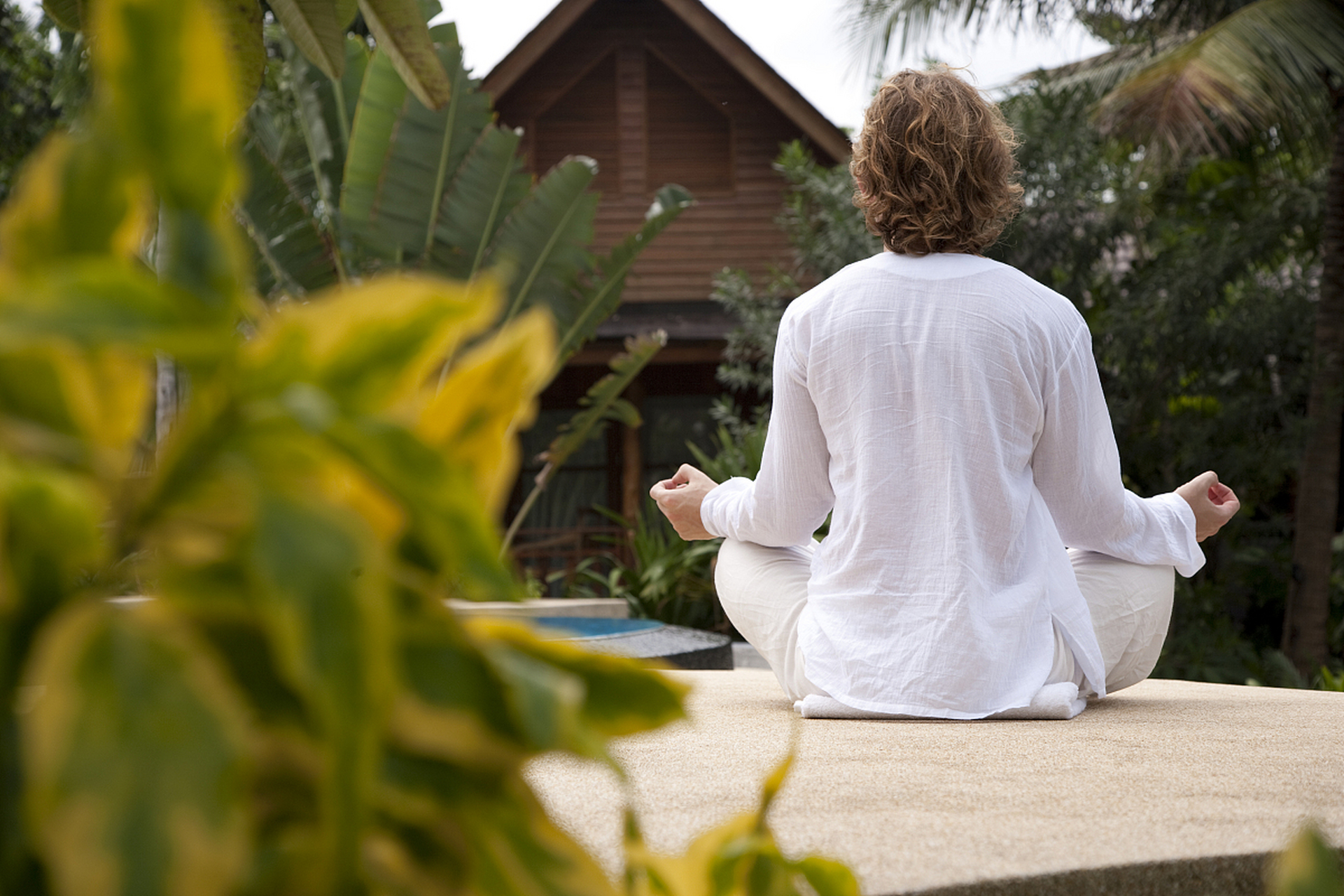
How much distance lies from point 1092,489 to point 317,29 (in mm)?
2163

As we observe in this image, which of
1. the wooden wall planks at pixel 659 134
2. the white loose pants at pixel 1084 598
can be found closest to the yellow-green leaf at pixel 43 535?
the white loose pants at pixel 1084 598

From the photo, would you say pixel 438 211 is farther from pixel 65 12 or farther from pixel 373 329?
pixel 373 329

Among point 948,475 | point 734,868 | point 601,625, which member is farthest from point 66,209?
point 601,625

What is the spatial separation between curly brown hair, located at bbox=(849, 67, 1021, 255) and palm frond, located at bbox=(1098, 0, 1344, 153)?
6.36 metres

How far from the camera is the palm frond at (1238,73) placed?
8.15 m

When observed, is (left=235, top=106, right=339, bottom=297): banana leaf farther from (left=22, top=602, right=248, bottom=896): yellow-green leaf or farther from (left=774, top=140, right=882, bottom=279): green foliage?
(left=22, top=602, right=248, bottom=896): yellow-green leaf

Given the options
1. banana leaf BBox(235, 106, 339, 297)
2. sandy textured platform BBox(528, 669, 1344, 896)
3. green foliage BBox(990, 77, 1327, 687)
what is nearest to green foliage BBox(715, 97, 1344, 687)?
green foliage BBox(990, 77, 1327, 687)

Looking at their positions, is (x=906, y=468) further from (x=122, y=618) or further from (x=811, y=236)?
(x=811, y=236)

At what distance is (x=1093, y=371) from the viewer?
256cm

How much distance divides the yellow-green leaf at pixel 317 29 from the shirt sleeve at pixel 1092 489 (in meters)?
1.85

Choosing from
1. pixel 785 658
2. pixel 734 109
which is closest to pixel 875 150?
pixel 785 658

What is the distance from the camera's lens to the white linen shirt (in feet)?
8.16

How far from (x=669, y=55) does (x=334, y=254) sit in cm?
522

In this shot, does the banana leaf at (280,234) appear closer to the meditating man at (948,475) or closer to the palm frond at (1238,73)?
the palm frond at (1238,73)
